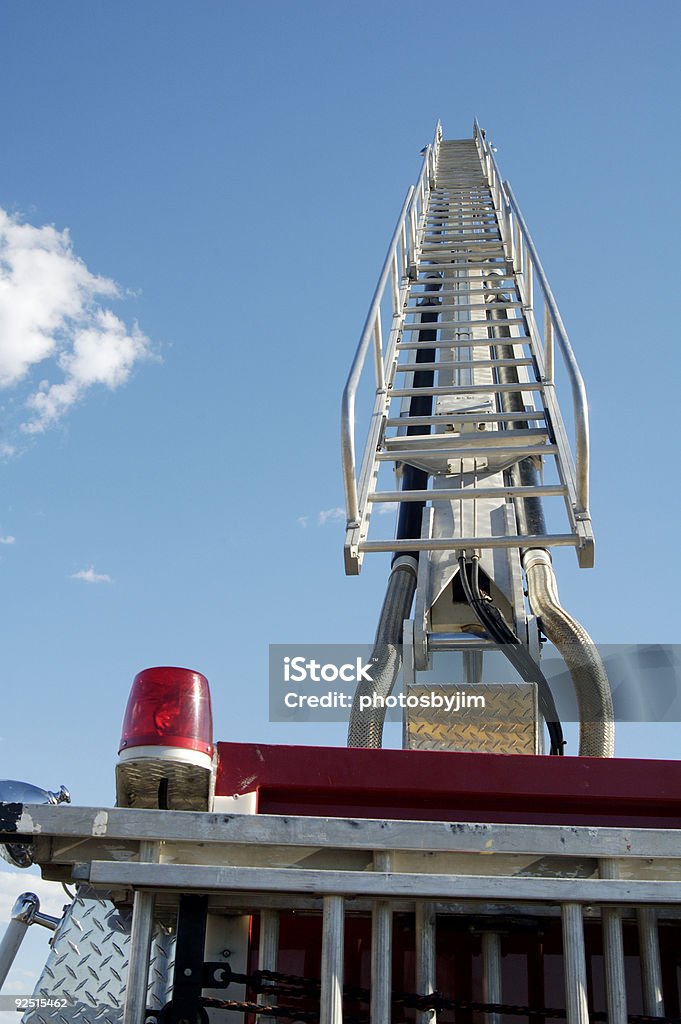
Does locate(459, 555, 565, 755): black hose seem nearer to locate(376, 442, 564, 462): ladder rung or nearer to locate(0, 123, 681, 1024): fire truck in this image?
locate(376, 442, 564, 462): ladder rung

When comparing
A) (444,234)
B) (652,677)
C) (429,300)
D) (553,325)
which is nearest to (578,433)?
(553,325)

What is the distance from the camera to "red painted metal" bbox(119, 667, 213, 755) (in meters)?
3.65

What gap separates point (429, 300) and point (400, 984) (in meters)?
7.40

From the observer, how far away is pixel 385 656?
20.9ft

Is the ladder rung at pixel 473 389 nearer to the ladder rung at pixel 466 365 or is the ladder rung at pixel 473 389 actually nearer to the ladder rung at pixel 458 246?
the ladder rung at pixel 466 365

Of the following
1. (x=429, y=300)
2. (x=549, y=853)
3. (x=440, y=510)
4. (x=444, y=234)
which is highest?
(x=444, y=234)

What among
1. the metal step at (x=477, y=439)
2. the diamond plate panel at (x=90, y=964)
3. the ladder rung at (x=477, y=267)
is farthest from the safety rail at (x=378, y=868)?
the ladder rung at (x=477, y=267)

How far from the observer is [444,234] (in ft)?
36.0

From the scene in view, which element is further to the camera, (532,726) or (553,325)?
(553,325)

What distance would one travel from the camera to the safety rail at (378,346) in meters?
5.46

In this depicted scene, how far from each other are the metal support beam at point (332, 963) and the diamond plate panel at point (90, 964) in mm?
1028

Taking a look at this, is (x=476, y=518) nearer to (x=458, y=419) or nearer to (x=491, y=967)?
(x=458, y=419)

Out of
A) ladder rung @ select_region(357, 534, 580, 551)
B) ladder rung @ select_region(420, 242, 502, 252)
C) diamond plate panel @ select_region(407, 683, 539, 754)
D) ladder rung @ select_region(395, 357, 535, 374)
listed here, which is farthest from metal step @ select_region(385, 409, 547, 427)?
ladder rung @ select_region(420, 242, 502, 252)

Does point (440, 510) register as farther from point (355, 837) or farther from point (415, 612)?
point (355, 837)
